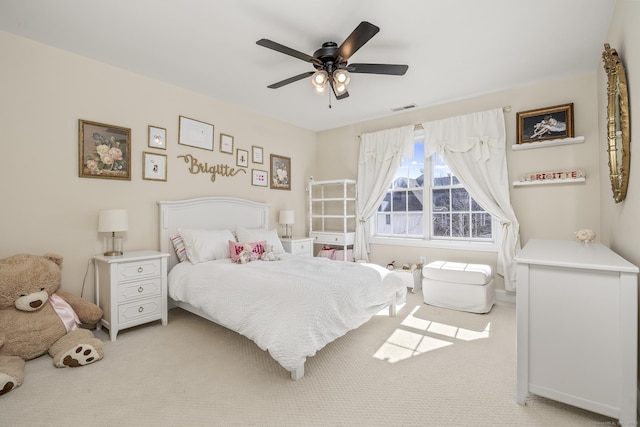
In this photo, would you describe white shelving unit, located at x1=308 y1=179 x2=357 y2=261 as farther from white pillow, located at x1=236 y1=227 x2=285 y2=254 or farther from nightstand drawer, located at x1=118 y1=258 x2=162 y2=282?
nightstand drawer, located at x1=118 y1=258 x2=162 y2=282

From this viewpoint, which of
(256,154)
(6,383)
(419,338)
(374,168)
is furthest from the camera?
(374,168)

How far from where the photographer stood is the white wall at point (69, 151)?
2.48 metres

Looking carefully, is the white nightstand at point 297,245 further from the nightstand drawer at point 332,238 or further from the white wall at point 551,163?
the white wall at point 551,163

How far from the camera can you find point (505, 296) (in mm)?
3652

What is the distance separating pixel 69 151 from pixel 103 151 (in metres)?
0.27

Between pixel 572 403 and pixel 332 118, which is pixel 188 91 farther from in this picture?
pixel 572 403

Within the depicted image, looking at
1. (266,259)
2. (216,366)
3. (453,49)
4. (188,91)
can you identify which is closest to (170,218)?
(266,259)

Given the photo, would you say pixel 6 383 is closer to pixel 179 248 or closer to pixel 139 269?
pixel 139 269

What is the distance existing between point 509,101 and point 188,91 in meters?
4.03

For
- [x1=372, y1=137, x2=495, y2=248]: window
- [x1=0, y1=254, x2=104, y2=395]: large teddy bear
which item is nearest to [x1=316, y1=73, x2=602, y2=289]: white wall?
[x1=372, y1=137, x2=495, y2=248]: window

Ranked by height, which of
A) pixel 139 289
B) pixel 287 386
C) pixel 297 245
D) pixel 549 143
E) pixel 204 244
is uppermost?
pixel 549 143

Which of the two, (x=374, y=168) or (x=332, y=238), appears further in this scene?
(x=332, y=238)

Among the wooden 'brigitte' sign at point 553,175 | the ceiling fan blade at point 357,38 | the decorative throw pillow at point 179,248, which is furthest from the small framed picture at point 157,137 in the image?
the wooden 'brigitte' sign at point 553,175

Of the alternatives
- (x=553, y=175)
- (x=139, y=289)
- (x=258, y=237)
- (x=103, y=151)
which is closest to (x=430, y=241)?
(x=553, y=175)
